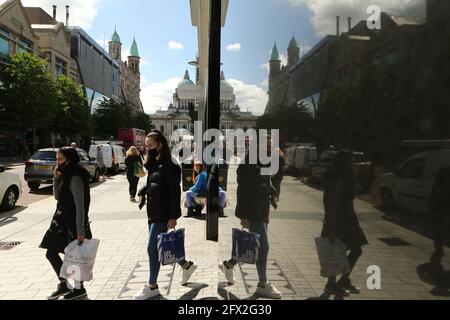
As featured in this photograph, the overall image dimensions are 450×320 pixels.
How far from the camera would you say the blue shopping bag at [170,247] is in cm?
456

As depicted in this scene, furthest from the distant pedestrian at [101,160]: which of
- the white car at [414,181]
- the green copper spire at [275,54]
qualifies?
the white car at [414,181]

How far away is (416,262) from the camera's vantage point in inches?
51.1

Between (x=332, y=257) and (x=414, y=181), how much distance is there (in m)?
0.74

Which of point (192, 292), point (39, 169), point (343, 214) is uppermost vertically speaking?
point (343, 214)

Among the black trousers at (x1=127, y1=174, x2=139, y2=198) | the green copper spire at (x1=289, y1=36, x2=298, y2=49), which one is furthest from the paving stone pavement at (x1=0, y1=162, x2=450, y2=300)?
the black trousers at (x1=127, y1=174, x2=139, y2=198)

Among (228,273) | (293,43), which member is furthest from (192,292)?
(293,43)

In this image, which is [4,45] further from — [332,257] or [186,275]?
[332,257]

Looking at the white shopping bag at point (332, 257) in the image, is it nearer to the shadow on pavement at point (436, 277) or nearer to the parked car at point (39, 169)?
the shadow on pavement at point (436, 277)

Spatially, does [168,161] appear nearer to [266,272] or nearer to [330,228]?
[266,272]

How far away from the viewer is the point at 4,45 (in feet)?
131

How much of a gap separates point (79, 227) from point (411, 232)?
12.5 ft

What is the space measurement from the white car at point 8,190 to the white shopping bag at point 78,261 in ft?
23.4

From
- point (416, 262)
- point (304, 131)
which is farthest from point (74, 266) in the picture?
point (416, 262)

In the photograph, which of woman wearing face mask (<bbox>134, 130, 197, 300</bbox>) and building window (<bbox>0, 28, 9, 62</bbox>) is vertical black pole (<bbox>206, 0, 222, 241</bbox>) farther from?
building window (<bbox>0, 28, 9, 62</bbox>)
